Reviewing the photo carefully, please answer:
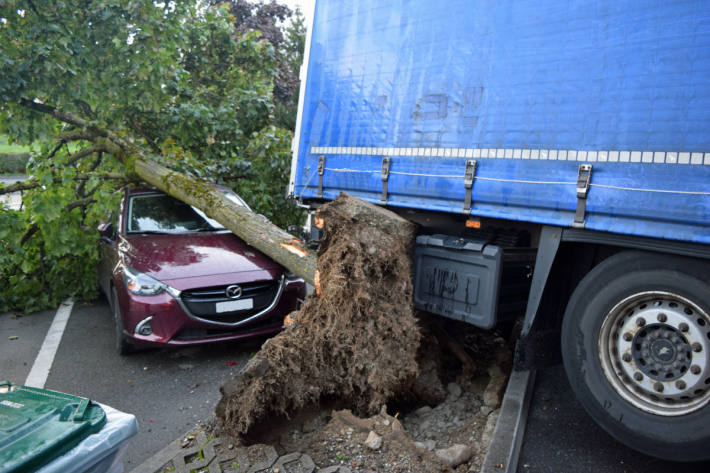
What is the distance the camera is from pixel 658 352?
3166 mm

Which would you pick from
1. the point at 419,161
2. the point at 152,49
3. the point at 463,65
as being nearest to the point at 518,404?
the point at 419,161

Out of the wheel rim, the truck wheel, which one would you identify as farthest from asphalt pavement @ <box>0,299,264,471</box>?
the wheel rim

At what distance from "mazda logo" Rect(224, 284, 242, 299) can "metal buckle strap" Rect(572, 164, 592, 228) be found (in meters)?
3.34

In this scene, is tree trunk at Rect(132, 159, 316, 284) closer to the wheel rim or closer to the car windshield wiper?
the car windshield wiper

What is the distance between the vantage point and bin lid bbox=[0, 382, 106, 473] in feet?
7.57

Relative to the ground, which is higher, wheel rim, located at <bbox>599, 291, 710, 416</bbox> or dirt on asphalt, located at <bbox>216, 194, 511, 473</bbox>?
wheel rim, located at <bbox>599, 291, 710, 416</bbox>

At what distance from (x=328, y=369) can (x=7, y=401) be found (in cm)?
205

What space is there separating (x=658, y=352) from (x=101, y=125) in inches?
291

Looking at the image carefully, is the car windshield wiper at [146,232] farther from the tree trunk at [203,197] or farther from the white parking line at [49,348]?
the white parking line at [49,348]

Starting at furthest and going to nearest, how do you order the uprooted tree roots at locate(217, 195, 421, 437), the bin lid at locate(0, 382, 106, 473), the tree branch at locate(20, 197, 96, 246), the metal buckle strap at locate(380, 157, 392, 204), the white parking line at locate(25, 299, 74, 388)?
the tree branch at locate(20, 197, 96, 246), the white parking line at locate(25, 299, 74, 388), the metal buckle strap at locate(380, 157, 392, 204), the uprooted tree roots at locate(217, 195, 421, 437), the bin lid at locate(0, 382, 106, 473)

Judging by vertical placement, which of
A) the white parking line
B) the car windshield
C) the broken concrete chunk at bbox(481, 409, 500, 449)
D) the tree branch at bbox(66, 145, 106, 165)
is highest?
the tree branch at bbox(66, 145, 106, 165)

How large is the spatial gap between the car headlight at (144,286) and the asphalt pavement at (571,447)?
11.4 ft

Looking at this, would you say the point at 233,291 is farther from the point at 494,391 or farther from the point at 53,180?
the point at 53,180

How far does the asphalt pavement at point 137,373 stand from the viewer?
14.6 feet
